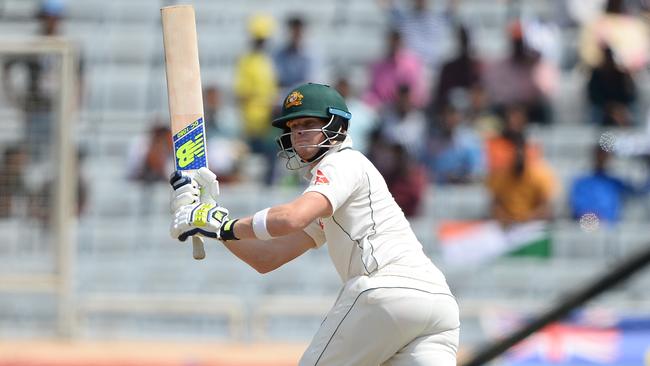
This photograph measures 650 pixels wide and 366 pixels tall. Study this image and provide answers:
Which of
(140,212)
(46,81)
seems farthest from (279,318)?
(46,81)

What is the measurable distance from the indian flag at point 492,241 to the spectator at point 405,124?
2.84ft

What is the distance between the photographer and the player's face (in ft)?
16.0

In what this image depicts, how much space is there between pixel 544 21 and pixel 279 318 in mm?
4087

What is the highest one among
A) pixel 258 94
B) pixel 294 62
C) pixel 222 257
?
pixel 294 62

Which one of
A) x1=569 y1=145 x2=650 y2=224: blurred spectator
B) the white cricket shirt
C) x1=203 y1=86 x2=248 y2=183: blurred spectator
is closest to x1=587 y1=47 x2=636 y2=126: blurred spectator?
x1=569 y1=145 x2=650 y2=224: blurred spectator

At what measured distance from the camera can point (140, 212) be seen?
11.0 m

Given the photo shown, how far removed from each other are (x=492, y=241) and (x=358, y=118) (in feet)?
5.41

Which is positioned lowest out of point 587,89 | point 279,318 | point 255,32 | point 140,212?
point 279,318

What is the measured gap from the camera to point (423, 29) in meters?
11.9

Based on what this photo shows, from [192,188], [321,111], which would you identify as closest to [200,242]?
[192,188]

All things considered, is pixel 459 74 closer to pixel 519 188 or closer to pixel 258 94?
pixel 519 188

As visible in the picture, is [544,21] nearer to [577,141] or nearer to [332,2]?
[577,141]

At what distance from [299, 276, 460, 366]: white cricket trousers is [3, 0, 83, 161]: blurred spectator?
19.8ft

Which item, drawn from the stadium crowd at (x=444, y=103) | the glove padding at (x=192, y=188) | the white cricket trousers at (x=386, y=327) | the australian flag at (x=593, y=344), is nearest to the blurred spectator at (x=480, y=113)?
the stadium crowd at (x=444, y=103)
